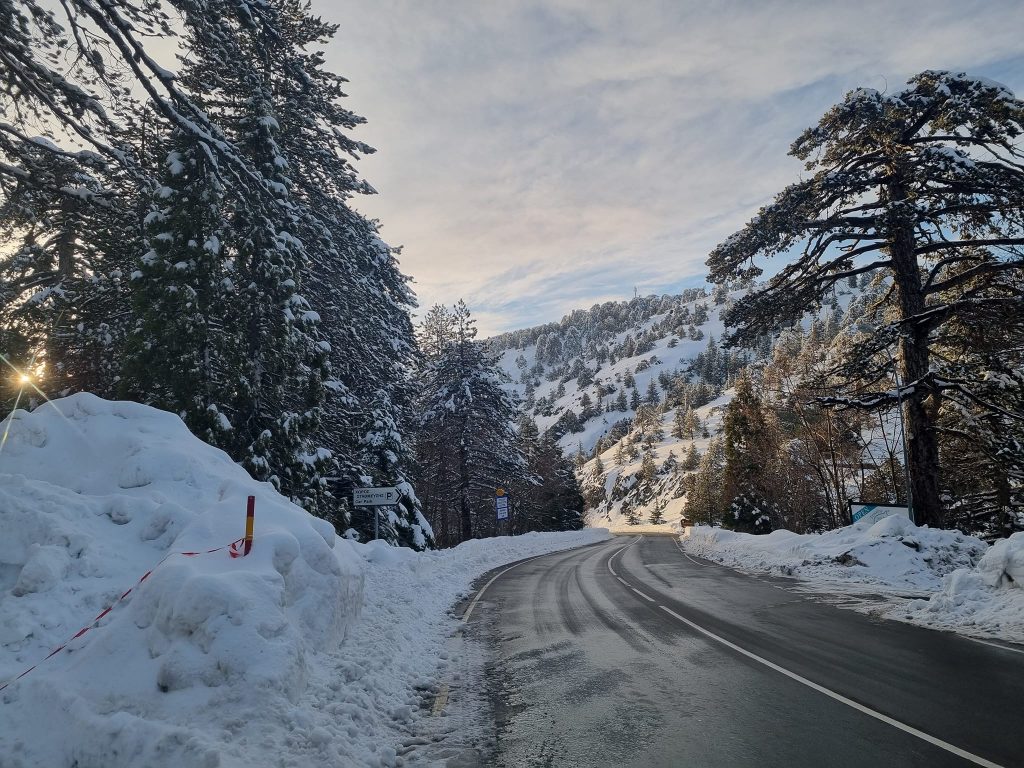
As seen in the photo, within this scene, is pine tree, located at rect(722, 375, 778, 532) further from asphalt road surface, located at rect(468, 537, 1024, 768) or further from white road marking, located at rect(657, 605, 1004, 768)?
white road marking, located at rect(657, 605, 1004, 768)

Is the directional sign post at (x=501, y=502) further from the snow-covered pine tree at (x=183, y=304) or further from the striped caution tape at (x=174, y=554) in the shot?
the striped caution tape at (x=174, y=554)

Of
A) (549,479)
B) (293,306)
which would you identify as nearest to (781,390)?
(549,479)

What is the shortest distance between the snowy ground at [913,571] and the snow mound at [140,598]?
9238 millimetres

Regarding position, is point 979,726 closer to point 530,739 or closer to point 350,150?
point 530,739

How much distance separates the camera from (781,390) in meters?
35.7

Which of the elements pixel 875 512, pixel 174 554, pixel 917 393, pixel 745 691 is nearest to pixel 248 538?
pixel 174 554

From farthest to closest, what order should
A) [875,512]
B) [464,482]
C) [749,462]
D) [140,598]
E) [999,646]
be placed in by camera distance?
[749,462] → [464,482] → [875,512] → [999,646] → [140,598]

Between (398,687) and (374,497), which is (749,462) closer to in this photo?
(374,497)

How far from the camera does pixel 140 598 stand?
202 inches

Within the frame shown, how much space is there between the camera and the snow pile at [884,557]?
12.7 m

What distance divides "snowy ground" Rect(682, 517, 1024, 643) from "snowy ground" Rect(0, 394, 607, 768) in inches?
313

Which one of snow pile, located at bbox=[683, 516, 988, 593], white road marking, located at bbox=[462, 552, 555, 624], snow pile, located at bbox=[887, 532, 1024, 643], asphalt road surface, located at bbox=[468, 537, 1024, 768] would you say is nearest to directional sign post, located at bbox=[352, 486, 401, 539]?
white road marking, located at bbox=[462, 552, 555, 624]

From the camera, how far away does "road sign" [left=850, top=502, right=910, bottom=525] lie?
16.1 m

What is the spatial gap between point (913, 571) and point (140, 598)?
14.8 m
